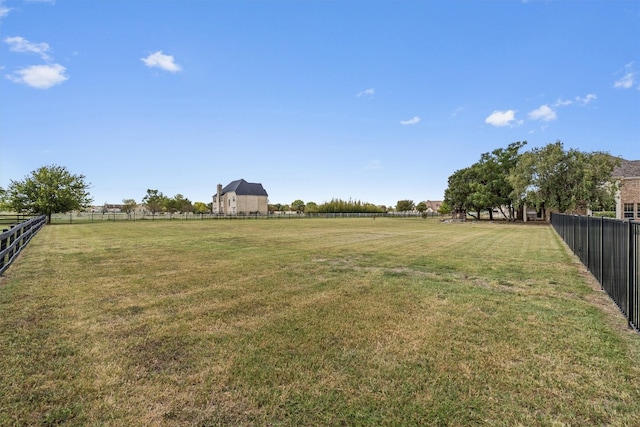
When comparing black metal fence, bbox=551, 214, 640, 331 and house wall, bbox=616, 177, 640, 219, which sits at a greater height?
house wall, bbox=616, 177, 640, 219

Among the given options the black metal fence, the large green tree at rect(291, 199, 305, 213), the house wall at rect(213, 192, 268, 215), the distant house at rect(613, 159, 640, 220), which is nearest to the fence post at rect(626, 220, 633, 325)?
the black metal fence

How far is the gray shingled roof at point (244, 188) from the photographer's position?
207 feet

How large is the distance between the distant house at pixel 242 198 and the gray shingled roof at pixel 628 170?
5411cm

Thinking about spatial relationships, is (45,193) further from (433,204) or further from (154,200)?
(433,204)

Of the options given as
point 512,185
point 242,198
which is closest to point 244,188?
point 242,198

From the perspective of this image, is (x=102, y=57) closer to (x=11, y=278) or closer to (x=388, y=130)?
(x=11, y=278)

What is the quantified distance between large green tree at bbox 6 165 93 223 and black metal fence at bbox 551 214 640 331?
1635 inches

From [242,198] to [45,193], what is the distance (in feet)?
112

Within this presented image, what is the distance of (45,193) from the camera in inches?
1207

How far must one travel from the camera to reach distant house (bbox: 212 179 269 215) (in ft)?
205

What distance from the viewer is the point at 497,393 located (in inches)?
92.2

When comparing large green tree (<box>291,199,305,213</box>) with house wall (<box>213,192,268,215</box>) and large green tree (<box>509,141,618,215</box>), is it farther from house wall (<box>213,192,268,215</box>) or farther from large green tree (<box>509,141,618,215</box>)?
large green tree (<box>509,141,618,215</box>)

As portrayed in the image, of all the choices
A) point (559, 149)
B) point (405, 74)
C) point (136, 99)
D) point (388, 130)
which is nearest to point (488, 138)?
point (559, 149)

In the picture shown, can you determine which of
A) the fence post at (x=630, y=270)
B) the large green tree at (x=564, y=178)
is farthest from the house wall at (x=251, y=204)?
the fence post at (x=630, y=270)
